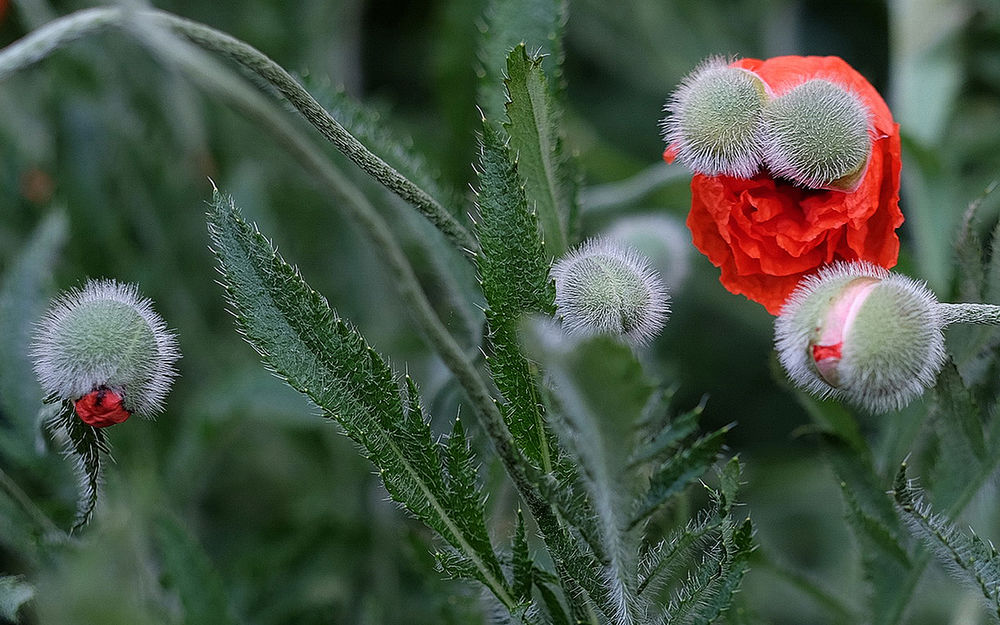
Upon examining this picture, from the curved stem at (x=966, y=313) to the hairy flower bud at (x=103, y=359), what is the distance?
710 millimetres

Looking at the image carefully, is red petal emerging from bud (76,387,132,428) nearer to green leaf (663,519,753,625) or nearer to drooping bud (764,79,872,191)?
green leaf (663,519,753,625)

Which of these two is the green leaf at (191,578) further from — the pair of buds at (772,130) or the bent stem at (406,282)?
the pair of buds at (772,130)

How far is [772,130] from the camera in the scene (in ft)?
3.19

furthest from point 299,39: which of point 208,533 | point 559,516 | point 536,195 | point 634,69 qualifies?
point 559,516

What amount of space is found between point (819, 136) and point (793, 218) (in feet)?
0.35

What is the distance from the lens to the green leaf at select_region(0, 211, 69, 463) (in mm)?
1266

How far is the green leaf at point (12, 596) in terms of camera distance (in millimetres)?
872

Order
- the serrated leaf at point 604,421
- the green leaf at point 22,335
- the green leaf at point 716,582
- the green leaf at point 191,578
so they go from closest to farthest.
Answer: the serrated leaf at point 604,421 → the green leaf at point 716,582 → the green leaf at point 191,578 → the green leaf at point 22,335

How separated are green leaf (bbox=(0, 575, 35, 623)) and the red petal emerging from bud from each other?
161 mm

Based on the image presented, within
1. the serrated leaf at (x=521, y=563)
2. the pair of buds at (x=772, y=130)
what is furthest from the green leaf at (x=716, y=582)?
the pair of buds at (x=772, y=130)

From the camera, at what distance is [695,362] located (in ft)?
6.88

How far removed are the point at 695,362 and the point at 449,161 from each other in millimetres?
708

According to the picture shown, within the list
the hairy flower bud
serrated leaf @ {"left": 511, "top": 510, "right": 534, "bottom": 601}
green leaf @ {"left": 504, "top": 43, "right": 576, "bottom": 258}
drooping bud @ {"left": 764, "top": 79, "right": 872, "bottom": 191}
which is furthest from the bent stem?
drooping bud @ {"left": 764, "top": 79, "right": 872, "bottom": 191}

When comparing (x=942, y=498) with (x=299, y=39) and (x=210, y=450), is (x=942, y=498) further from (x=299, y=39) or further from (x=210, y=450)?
(x=299, y=39)
